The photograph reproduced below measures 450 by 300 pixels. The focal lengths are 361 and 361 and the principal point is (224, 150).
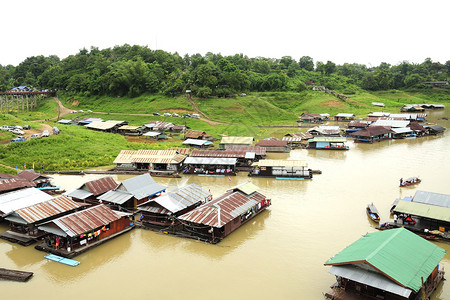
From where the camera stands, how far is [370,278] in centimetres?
1380

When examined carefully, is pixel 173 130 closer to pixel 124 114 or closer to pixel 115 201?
pixel 124 114

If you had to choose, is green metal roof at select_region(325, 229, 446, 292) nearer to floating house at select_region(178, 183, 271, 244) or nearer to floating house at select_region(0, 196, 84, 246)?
floating house at select_region(178, 183, 271, 244)

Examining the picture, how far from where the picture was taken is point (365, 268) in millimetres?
14320

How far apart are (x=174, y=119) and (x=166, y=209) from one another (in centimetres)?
3930

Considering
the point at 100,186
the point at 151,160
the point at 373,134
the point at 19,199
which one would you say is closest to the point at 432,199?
the point at 100,186

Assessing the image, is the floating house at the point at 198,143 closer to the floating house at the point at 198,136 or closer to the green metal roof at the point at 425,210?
the floating house at the point at 198,136

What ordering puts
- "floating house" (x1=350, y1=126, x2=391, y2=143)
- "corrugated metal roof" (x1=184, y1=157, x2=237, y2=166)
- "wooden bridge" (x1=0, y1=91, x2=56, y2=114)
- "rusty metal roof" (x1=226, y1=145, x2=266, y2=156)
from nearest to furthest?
"corrugated metal roof" (x1=184, y1=157, x2=237, y2=166) < "rusty metal roof" (x1=226, y1=145, x2=266, y2=156) < "floating house" (x1=350, y1=126, x2=391, y2=143) < "wooden bridge" (x1=0, y1=91, x2=56, y2=114)

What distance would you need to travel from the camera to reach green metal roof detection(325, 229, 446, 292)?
13.7 meters

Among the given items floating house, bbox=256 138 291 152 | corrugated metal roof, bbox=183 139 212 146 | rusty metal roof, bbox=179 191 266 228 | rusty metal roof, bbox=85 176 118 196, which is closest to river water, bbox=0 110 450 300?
rusty metal roof, bbox=179 191 266 228

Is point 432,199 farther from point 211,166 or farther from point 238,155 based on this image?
point 211,166

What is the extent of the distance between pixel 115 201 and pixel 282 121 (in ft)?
147

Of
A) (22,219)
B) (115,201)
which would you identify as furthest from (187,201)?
(22,219)

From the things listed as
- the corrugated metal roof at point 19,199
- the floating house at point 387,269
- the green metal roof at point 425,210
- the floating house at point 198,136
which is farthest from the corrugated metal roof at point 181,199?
the floating house at point 198,136

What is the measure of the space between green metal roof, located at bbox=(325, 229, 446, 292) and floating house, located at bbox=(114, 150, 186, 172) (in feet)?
71.9
